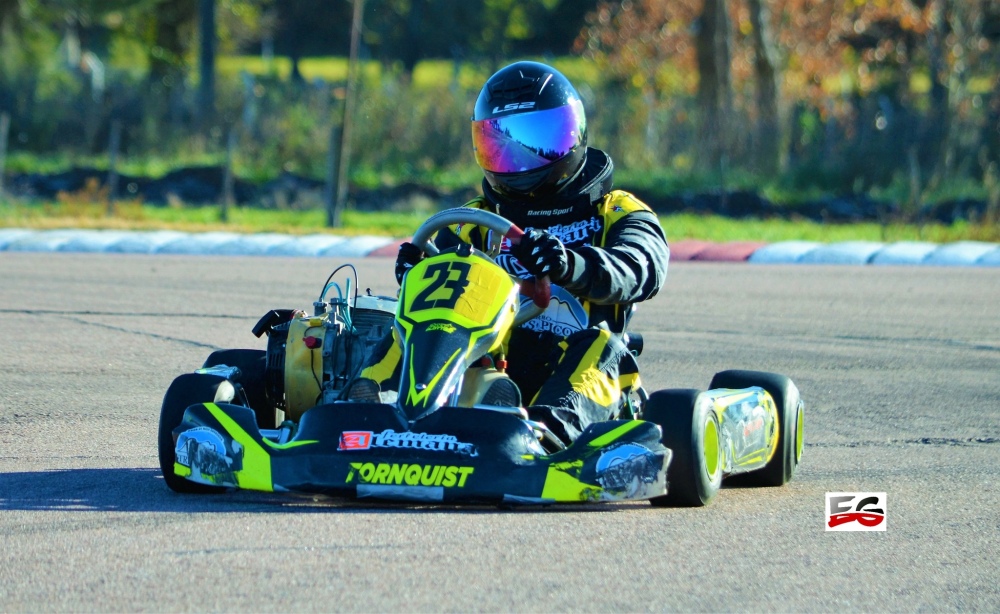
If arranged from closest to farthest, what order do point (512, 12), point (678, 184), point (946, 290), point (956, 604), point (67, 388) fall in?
1. point (956, 604)
2. point (67, 388)
3. point (946, 290)
4. point (678, 184)
5. point (512, 12)

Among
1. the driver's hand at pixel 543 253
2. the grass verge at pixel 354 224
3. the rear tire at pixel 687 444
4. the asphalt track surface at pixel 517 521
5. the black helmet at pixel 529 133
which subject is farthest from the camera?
the grass verge at pixel 354 224

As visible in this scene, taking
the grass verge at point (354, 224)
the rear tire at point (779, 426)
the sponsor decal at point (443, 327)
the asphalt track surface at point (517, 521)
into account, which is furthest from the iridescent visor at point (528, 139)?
the grass verge at point (354, 224)

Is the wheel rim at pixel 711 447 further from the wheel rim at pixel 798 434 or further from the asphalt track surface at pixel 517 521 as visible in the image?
the wheel rim at pixel 798 434

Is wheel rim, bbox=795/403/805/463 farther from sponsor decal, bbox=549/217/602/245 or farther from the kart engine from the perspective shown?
the kart engine

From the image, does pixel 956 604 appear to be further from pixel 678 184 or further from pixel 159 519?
pixel 678 184

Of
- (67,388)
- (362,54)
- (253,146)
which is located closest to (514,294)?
(67,388)

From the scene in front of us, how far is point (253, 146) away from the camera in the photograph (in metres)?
24.0

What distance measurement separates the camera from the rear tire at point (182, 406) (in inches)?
172

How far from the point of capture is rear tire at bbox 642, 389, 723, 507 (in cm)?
422

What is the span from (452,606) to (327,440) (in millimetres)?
1023

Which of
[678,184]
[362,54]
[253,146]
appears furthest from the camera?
[362,54]

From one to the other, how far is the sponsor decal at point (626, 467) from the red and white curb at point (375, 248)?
353 inches

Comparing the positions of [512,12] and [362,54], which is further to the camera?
[362,54]

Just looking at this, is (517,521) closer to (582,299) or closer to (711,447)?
(711,447)
